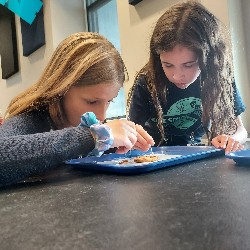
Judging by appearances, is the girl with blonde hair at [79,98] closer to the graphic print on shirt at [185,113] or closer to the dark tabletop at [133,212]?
the dark tabletop at [133,212]

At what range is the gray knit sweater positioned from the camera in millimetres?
548

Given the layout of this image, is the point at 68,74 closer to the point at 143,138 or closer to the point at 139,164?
the point at 143,138

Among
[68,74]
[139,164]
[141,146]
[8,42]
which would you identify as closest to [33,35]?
[8,42]

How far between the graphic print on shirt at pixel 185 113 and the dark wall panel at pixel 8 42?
2457 millimetres

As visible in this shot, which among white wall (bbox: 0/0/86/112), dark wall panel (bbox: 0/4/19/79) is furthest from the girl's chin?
dark wall panel (bbox: 0/4/19/79)

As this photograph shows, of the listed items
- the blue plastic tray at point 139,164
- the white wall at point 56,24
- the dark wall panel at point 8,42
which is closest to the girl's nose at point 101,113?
the blue plastic tray at point 139,164

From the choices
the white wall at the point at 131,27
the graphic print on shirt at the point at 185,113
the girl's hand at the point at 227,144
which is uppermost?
the white wall at the point at 131,27

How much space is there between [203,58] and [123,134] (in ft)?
1.63

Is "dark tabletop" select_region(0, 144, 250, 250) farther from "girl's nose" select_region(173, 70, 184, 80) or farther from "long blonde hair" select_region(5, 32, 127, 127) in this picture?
"girl's nose" select_region(173, 70, 184, 80)

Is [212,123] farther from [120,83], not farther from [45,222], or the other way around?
[45,222]

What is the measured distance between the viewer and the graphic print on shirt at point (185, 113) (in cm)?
113

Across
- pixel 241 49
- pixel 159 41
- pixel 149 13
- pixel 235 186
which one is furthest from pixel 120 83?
pixel 149 13

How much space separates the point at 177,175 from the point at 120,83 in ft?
1.58

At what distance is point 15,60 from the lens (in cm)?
326
